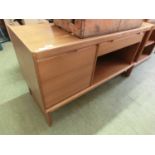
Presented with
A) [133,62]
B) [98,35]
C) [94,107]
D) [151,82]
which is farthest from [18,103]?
[151,82]

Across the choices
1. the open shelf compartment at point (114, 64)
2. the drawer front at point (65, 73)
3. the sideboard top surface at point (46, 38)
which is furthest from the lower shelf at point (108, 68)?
the sideboard top surface at point (46, 38)

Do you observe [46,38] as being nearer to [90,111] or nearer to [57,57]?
[57,57]

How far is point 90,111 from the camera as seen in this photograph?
1.31 m

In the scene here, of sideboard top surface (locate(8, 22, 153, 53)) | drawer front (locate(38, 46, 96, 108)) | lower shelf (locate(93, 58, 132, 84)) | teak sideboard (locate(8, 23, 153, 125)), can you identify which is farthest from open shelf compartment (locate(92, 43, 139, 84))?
sideboard top surface (locate(8, 22, 153, 53))

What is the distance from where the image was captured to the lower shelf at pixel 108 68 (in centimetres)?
137

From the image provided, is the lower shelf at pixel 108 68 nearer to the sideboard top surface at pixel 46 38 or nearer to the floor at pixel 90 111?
the floor at pixel 90 111

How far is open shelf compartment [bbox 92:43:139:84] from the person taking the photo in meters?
1.41

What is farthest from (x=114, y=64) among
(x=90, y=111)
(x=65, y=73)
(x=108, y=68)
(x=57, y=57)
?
(x=57, y=57)

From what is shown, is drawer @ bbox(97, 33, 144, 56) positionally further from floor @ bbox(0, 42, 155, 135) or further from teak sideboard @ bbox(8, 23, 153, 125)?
floor @ bbox(0, 42, 155, 135)

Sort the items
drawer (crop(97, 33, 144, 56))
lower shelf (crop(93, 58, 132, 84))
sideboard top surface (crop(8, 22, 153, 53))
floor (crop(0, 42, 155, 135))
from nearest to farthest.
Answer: sideboard top surface (crop(8, 22, 153, 53)) < drawer (crop(97, 33, 144, 56)) < floor (crop(0, 42, 155, 135)) < lower shelf (crop(93, 58, 132, 84))

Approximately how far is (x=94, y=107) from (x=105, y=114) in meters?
0.14

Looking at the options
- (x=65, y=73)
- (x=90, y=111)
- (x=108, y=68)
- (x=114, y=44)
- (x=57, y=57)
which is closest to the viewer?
(x=57, y=57)

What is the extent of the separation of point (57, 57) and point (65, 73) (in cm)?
17

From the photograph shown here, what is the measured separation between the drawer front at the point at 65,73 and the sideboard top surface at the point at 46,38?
66mm
